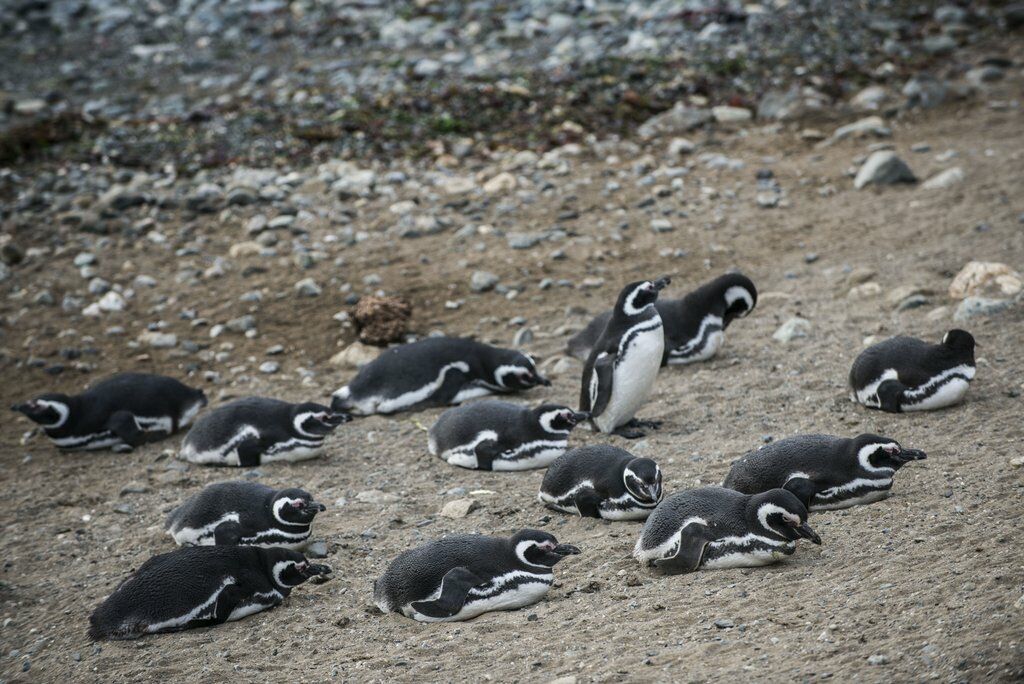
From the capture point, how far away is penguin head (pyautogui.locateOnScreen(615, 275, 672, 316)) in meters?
7.28

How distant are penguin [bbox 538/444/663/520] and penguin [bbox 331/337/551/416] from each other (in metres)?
1.92

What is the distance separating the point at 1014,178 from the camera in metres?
10.3

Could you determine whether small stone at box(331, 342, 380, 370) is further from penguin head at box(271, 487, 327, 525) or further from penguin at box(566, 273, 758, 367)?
penguin head at box(271, 487, 327, 525)

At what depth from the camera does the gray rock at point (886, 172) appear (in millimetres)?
10828

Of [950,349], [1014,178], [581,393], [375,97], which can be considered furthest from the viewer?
[375,97]

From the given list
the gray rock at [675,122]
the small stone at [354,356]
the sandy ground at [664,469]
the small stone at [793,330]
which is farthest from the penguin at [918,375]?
the gray rock at [675,122]

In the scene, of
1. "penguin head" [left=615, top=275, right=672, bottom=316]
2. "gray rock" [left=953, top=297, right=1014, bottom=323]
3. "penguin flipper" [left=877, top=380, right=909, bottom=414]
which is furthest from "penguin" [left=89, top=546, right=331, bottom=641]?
"gray rock" [left=953, top=297, right=1014, bottom=323]

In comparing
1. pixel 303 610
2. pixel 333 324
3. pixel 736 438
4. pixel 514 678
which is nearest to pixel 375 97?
pixel 333 324

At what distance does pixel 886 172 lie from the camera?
10844 mm

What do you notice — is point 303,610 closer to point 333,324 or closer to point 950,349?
point 950,349

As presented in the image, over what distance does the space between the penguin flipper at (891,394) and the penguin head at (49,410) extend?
5164 millimetres

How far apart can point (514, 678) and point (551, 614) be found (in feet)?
2.01

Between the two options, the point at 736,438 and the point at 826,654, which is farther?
the point at 736,438

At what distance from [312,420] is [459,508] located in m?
1.42
